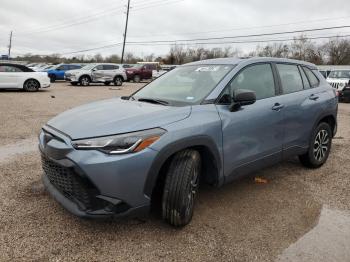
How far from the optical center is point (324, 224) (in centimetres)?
345

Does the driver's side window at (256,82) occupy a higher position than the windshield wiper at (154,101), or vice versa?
the driver's side window at (256,82)

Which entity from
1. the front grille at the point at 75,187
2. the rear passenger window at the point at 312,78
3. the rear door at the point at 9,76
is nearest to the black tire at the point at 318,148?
the rear passenger window at the point at 312,78

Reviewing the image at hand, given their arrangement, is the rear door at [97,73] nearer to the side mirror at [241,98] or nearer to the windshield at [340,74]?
the windshield at [340,74]

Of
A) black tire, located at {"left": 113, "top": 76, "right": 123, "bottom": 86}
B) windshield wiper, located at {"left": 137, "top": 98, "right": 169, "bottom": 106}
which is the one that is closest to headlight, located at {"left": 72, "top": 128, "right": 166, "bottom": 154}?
windshield wiper, located at {"left": 137, "top": 98, "right": 169, "bottom": 106}

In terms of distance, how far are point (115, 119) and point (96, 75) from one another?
2201cm

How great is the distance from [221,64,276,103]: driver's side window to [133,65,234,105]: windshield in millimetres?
155

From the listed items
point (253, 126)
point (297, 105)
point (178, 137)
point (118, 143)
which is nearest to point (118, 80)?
point (297, 105)

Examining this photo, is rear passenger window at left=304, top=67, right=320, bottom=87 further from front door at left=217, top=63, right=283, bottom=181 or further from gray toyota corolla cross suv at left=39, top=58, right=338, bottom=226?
front door at left=217, top=63, right=283, bottom=181

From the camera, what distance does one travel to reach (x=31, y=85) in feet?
57.1

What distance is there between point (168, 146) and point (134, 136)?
310 millimetres

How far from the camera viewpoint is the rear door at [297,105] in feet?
14.0

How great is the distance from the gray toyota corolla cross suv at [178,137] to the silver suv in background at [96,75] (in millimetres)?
20246

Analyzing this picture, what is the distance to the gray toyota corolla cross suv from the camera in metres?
2.73

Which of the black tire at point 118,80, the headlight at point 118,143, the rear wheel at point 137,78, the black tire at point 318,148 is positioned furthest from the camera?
the rear wheel at point 137,78
